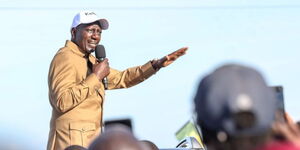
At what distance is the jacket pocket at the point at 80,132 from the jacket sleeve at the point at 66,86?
0.20m

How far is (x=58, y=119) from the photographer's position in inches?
299

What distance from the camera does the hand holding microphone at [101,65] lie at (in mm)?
7621

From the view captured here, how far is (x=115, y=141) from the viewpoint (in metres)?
4.07

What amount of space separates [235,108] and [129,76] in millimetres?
5340

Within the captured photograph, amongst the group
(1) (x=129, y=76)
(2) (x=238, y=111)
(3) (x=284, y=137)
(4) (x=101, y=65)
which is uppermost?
(2) (x=238, y=111)

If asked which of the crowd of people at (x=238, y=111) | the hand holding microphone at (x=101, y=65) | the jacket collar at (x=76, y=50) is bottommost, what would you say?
the hand holding microphone at (x=101, y=65)

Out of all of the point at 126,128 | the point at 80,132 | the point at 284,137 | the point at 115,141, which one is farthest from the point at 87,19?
the point at 284,137

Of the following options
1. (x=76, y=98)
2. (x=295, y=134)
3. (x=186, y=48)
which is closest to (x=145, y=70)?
(x=186, y=48)

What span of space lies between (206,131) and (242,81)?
215 millimetres

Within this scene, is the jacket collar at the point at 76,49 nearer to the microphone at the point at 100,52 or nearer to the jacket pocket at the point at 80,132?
the microphone at the point at 100,52

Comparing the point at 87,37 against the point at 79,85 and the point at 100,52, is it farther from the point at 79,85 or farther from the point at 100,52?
the point at 79,85

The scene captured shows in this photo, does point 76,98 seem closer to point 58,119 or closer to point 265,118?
point 58,119

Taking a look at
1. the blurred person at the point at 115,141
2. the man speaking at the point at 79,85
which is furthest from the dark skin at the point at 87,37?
the blurred person at the point at 115,141

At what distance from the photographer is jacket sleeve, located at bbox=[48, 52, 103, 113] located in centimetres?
742
